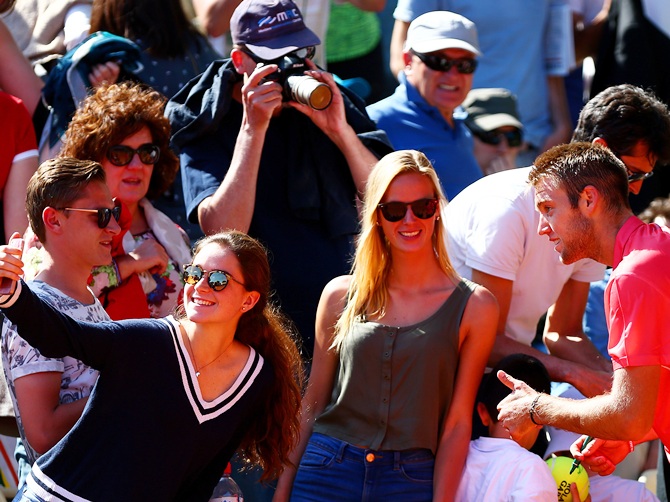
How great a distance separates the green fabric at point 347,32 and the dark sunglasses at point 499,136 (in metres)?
0.85

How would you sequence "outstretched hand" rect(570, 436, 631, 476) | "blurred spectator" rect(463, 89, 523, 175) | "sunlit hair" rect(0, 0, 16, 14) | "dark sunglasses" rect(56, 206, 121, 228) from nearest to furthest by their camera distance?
"dark sunglasses" rect(56, 206, 121, 228) → "outstretched hand" rect(570, 436, 631, 476) → "sunlit hair" rect(0, 0, 16, 14) → "blurred spectator" rect(463, 89, 523, 175)

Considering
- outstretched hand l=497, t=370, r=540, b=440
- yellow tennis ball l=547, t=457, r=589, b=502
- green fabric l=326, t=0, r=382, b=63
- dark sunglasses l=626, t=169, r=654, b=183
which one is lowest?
yellow tennis ball l=547, t=457, r=589, b=502

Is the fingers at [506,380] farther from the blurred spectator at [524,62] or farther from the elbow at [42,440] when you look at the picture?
the blurred spectator at [524,62]

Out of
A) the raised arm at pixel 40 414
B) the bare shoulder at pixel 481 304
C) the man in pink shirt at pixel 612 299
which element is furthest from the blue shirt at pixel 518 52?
the raised arm at pixel 40 414

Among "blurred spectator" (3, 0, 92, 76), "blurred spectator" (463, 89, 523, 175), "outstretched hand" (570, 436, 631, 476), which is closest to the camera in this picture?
"outstretched hand" (570, 436, 631, 476)

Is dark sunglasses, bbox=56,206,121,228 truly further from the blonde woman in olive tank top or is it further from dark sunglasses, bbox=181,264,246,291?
the blonde woman in olive tank top

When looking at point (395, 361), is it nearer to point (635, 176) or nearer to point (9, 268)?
point (635, 176)

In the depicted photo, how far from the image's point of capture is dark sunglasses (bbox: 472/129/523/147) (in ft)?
18.5

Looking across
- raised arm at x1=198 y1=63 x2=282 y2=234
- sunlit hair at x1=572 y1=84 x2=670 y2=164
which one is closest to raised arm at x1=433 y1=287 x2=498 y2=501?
sunlit hair at x1=572 y1=84 x2=670 y2=164

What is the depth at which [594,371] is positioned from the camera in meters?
4.20

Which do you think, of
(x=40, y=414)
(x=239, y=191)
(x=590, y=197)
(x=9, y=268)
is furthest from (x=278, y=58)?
(x=9, y=268)

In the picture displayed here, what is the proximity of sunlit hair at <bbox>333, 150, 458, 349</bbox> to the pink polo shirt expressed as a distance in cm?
80

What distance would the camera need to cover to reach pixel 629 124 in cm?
416

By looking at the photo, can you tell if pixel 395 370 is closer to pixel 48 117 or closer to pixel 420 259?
pixel 420 259
